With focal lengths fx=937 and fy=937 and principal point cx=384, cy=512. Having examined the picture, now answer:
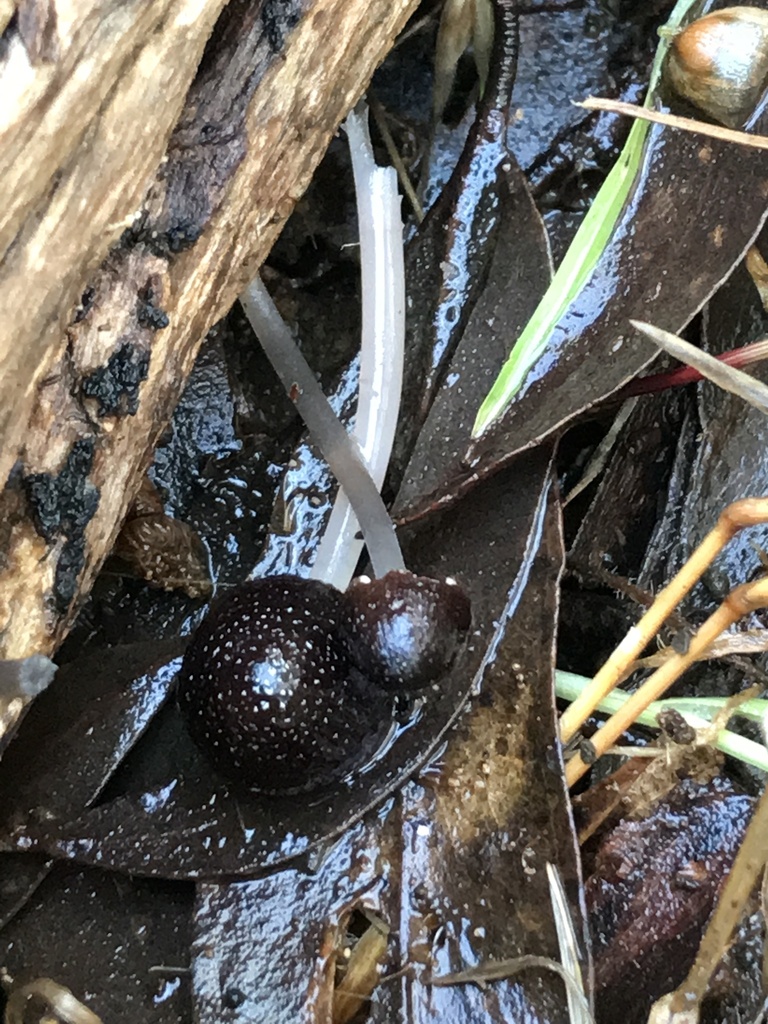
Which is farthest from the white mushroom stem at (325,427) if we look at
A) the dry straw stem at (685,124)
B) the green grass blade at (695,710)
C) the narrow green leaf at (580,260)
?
the dry straw stem at (685,124)

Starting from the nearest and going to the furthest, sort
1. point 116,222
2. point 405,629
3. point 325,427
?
1. point 116,222
2. point 405,629
3. point 325,427

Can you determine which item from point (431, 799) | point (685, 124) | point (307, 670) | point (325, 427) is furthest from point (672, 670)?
point (685, 124)

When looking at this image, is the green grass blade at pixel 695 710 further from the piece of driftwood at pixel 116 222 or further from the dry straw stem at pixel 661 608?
the piece of driftwood at pixel 116 222

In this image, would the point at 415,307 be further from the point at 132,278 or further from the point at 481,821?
the point at 481,821

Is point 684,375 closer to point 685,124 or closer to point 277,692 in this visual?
point 685,124

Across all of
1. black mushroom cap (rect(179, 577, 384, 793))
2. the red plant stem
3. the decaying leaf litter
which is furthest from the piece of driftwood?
the red plant stem

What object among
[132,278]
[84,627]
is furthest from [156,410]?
[84,627]

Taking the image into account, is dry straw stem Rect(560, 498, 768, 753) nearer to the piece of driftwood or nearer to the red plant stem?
the red plant stem

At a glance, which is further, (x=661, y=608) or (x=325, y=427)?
(x=325, y=427)
